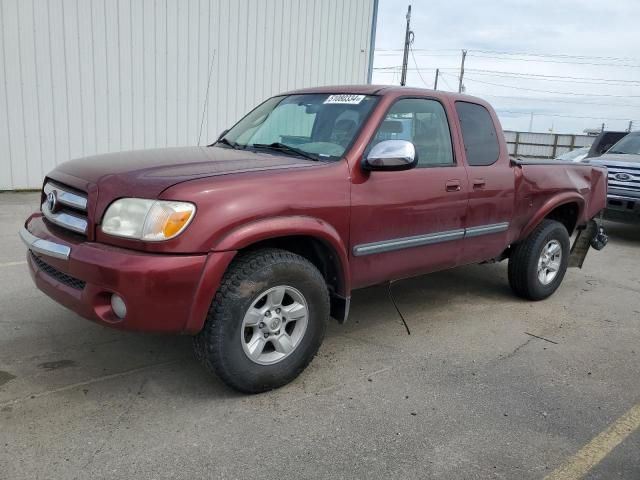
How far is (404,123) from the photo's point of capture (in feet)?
13.0

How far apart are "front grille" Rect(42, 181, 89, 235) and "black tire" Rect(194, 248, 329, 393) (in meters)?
0.83

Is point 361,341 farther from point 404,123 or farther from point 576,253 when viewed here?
point 576,253

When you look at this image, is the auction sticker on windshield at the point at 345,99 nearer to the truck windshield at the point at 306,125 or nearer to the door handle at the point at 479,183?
the truck windshield at the point at 306,125

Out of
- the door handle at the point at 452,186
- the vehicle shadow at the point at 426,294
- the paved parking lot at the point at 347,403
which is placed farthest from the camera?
the vehicle shadow at the point at 426,294

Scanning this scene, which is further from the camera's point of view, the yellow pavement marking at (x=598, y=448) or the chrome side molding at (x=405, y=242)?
the chrome side molding at (x=405, y=242)

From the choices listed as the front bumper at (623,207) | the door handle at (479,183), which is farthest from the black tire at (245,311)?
the front bumper at (623,207)

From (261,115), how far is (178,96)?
7.52 metres

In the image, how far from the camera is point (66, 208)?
3201 mm

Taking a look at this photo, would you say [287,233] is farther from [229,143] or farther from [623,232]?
[623,232]

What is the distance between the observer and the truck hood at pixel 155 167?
287 cm

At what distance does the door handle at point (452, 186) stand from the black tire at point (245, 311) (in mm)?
1295

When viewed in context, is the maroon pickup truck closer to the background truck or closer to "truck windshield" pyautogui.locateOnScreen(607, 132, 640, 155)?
the background truck

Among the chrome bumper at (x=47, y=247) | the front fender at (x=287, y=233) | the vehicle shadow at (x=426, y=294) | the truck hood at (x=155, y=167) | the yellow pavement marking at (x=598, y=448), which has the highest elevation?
the truck hood at (x=155, y=167)

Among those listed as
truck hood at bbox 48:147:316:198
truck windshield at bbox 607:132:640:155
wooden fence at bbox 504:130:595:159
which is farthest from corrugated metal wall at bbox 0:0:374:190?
wooden fence at bbox 504:130:595:159
